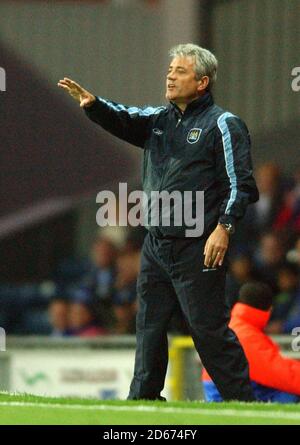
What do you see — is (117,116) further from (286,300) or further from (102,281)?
(102,281)

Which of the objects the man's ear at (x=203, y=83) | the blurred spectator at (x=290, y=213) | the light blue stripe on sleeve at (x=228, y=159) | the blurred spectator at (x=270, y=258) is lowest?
the blurred spectator at (x=270, y=258)

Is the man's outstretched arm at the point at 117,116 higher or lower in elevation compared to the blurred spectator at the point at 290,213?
higher

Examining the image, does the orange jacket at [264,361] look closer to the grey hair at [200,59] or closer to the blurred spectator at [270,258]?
the grey hair at [200,59]

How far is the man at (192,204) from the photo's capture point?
6.96 meters

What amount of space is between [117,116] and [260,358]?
1.63 metres

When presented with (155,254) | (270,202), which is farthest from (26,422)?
(270,202)

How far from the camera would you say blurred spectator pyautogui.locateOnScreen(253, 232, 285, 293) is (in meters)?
13.1

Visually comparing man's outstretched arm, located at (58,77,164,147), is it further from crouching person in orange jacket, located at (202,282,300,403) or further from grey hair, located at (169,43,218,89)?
crouching person in orange jacket, located at (202,282,300,403)

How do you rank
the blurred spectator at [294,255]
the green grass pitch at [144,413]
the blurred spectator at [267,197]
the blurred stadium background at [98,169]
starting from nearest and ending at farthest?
the green grass pitch at [144,413]
the blurred stadium background at [98,169]
the blurred spectator at [294,255]
the blurred spectator at [267,197]

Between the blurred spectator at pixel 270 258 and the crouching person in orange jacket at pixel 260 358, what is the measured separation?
4.98 metres

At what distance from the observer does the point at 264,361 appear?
7.89 metres

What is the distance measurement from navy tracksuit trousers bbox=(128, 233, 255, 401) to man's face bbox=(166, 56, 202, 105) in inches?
27.6

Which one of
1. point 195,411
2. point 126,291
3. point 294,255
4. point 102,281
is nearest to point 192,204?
point 195,411

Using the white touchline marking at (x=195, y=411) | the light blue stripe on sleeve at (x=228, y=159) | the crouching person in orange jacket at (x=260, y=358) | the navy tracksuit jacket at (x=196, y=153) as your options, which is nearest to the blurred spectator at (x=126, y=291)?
the crouching person in orange jacket at (x=260, y=358)
